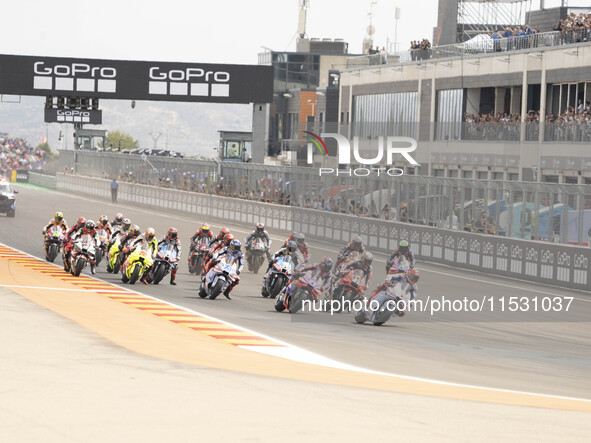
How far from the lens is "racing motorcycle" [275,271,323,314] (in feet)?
66.0

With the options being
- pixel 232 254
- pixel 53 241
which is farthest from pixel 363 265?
pixel 53 241

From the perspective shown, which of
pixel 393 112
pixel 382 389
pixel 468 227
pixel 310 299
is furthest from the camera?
pixel 393 112

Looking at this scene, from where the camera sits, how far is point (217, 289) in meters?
22.8

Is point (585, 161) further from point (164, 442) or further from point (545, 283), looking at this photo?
point (164, 442)

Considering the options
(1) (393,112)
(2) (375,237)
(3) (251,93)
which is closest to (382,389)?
(2) (375,237)

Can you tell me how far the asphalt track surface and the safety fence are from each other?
158 cm

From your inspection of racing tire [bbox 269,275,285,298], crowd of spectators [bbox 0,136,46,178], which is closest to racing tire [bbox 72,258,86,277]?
racing tire [bbox 269,275,285,298]

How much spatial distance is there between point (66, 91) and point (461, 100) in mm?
23468

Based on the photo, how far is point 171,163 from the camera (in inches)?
2318

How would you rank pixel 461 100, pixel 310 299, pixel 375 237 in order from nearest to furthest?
1. pixel 310 299
2. pixel 375 237
3. pixel 461 100

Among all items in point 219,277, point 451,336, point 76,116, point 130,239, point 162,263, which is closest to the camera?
point 451,336

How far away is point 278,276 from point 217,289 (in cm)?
133

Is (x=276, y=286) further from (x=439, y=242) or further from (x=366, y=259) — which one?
(x=439, y=242)

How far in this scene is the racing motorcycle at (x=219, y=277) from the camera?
22.3 meters
